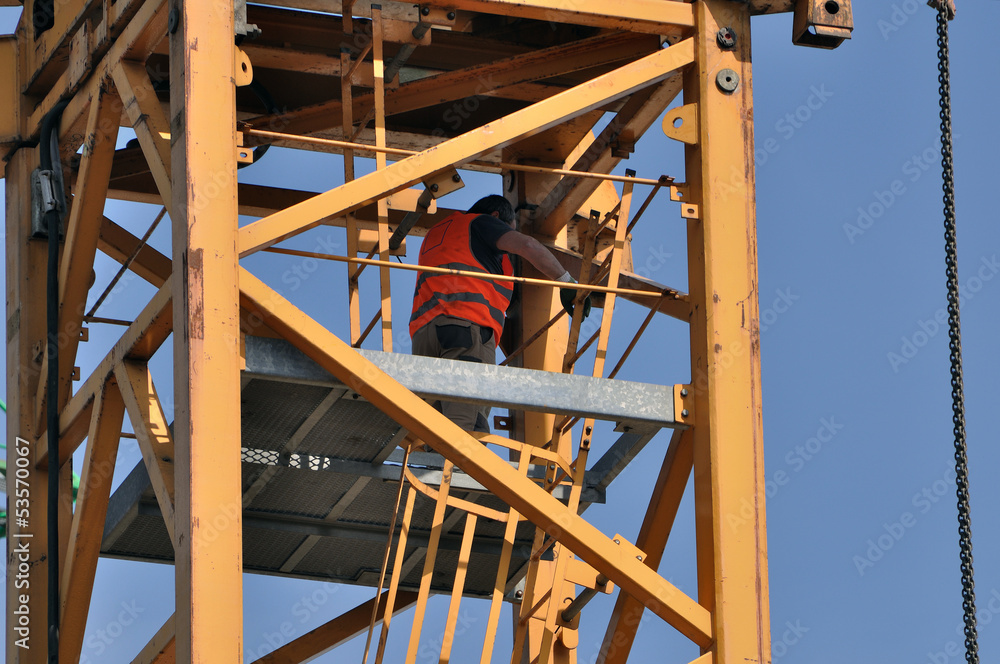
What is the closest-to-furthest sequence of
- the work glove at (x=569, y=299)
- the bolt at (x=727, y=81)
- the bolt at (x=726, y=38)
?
the bolt at (x=727, y=81), the bolt at (x=726, y=38), the work glove at (x=569, y=299)

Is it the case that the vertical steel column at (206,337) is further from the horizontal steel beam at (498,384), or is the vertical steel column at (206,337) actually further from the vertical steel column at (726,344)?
the vertical steel column at (726,344)

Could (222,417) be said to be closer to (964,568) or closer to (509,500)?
(509,500)

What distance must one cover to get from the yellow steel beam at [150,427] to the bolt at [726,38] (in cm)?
417

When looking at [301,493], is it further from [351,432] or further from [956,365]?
[956,365]

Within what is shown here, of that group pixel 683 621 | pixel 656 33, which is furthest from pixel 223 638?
pixel 656 33

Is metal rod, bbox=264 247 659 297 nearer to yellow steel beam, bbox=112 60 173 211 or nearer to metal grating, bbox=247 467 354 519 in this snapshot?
yellow steel beam, bbox=112 60 173 211

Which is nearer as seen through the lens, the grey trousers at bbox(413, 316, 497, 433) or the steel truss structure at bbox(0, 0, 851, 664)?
the steel truss structure at bbox(0, 0, 851, 664)

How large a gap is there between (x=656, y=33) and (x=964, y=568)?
3.86 meters

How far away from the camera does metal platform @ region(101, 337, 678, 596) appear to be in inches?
402

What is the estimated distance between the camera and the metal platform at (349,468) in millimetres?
10203

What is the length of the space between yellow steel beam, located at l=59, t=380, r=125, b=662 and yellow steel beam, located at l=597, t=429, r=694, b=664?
3.36 m

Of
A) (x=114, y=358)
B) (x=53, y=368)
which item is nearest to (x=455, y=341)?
(x=114, y=358)

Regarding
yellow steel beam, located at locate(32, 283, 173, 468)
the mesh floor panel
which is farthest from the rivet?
the mesh floor panel

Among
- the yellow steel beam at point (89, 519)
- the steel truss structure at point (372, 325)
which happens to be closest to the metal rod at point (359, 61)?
the steel truss structure at point (372, 325)
